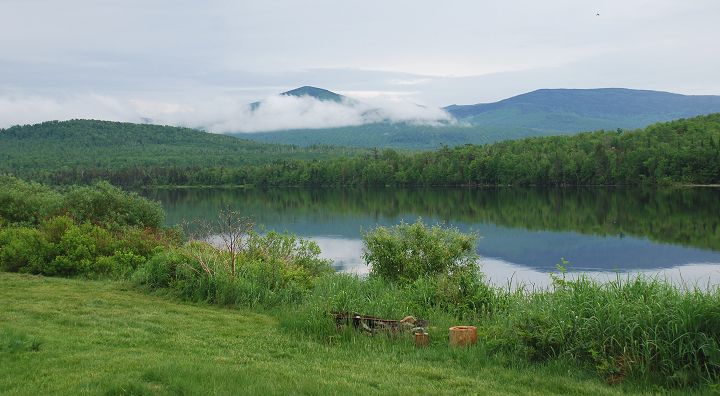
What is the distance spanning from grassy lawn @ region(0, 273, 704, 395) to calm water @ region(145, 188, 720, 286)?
370 inches

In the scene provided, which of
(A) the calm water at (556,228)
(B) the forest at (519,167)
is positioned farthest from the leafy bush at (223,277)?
(B) the forest at (519,167)

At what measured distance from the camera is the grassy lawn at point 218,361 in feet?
23.5

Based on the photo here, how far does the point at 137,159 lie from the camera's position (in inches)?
7111

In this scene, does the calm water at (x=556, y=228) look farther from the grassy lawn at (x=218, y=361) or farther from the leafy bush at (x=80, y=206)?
the leafy bush at (x=80, y=206)

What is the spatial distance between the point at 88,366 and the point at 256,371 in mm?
2163

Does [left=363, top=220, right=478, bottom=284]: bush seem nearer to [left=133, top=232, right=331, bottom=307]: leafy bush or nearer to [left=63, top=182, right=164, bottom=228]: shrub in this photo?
[left=133, top=232, right=331, bottom=307]: leafy bush

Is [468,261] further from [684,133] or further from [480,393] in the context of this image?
[684,133]

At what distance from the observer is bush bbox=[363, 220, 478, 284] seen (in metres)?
16.1

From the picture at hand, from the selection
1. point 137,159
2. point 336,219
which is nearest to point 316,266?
point 336,219

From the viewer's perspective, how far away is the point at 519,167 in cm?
11206

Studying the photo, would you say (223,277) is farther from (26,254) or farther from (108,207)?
(108,207)

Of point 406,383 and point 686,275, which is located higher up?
point 406,383

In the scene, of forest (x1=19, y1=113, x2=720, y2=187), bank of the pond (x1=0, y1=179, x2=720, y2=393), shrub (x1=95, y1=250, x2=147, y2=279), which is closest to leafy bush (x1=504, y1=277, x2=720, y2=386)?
bank of the pond (x1=0, y1=179, x2=720, y2=393)

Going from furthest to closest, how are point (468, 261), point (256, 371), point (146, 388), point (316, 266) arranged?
point (316, 266)
point (468, 261)
point (256, 371)
point (146, 388)
